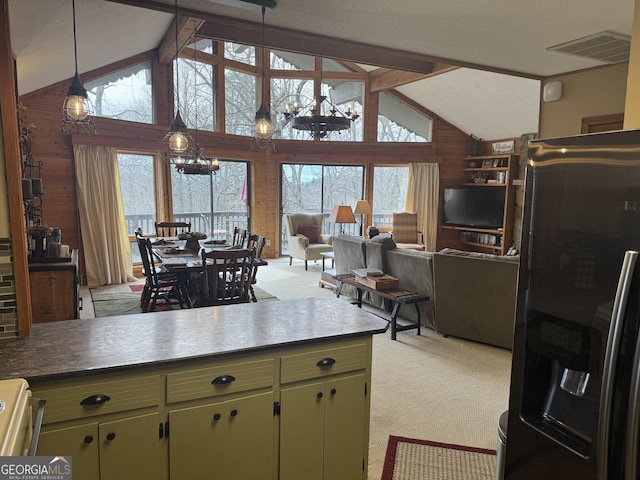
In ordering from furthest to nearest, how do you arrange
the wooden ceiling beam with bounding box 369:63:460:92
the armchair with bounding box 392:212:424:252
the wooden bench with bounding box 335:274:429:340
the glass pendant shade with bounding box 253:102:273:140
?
the armchair with bounding box 392:212:424:252, the wooden ceiling beam with bounding box 369:63:460:92, the wooden bench with bounding box 335:274:429:340, the glass pendant shade with bounding box 253:102:273:140

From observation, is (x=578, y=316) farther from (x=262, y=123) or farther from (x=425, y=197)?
(x=425, y=197)

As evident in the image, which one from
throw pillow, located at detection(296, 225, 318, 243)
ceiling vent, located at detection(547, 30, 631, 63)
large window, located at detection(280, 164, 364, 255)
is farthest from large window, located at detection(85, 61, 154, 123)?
ceiling vent, located at detection(547, 30, 631, 63)

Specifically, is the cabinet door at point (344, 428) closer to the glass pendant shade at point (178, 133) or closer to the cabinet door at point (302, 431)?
the cabinet door at point (302, 431)

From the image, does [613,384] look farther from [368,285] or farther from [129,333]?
[368,285]

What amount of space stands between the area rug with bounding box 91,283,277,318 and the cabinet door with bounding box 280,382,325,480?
397cm

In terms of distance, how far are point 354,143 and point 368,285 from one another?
5.34m

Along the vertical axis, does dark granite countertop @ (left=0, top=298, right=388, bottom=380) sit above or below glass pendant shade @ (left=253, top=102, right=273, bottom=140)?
below

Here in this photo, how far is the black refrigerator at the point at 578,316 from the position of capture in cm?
110

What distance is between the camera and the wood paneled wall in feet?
21.5

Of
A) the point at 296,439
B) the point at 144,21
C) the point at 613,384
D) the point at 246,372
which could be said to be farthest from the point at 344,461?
the point at 144,21

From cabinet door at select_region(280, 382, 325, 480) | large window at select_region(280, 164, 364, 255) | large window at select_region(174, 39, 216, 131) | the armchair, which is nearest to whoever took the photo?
cabinet door at select_region(280, 382, 325, 480)

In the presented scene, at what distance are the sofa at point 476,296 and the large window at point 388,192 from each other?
560 cm

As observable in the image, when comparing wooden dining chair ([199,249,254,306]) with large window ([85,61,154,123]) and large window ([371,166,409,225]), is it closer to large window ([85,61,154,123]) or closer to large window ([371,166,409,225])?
large window ([85,61,154,123])

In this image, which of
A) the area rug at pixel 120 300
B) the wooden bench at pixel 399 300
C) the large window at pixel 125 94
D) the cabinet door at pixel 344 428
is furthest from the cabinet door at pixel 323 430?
the large window at pixel 125 94
